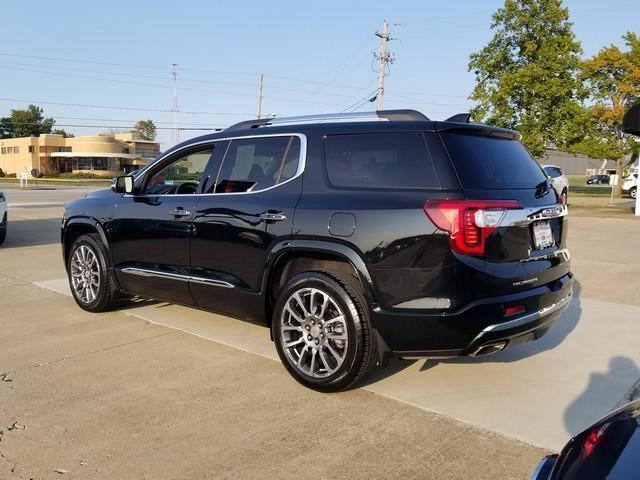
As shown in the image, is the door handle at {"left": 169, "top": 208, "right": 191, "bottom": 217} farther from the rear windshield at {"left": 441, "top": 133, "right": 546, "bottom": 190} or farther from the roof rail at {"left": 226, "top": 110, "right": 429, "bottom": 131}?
the rear windshield at {"left": 441, "top": 133, "right": 546, "bottom": 190}

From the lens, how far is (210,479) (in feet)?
9.53

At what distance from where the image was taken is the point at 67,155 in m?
76.2

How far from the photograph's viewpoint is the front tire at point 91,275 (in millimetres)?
5762

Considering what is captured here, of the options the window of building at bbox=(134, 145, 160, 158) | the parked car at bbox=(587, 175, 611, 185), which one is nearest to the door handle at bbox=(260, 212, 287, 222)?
the parked car at bbox=(587, 175, 611, 185)

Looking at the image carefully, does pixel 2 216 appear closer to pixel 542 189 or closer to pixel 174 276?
pixel 174 276

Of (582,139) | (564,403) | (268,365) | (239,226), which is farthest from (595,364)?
(582,139)

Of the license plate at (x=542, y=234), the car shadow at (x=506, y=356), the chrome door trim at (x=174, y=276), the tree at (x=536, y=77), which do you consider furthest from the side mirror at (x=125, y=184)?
the tree at (x=536, y=77)

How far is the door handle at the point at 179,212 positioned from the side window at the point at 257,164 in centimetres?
34

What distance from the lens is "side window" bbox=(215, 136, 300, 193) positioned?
436cm

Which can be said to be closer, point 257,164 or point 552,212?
point 552,212

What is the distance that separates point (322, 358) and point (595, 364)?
2.26 m

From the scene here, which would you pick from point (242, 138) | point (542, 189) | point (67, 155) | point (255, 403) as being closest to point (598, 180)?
point (67, 155)

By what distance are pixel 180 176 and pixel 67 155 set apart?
78.4m

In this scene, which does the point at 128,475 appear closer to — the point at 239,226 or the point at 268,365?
the point at 268,365
